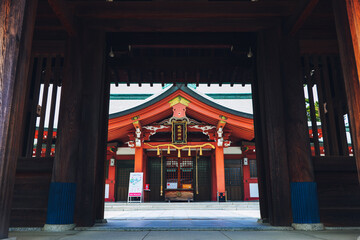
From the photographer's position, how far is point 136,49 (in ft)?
19.8

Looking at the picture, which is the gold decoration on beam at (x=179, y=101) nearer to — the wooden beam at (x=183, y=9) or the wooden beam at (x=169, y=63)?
the wooden beam at (x=169, y=63)

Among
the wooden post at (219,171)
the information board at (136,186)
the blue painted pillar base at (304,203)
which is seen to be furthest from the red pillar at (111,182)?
the blue painted pillar base at (304,203)

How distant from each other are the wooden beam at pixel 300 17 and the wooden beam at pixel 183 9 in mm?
267

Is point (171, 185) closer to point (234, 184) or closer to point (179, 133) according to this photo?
point (234, 184)

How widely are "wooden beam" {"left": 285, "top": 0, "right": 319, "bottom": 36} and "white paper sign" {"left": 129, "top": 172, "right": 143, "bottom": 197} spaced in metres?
9.54

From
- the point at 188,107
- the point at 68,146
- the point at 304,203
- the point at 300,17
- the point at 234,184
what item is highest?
the point at 188,107

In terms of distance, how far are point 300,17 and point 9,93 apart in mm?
3961

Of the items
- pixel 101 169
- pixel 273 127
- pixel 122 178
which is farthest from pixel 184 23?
pixel 122 178

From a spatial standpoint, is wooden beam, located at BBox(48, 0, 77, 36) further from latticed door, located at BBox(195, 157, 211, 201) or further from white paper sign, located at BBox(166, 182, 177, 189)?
latticed door, located at BBox(195, 157, 211, 201)

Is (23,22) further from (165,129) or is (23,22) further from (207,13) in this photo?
(165,129)

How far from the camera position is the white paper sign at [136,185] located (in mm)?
12078

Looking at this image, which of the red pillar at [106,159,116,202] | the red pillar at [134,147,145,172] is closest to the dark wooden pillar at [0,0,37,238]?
the red pillar at [134,147,145,172]

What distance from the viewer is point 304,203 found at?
387cm

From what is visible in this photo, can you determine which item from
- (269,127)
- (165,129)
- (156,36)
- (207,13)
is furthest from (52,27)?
(165,129)
